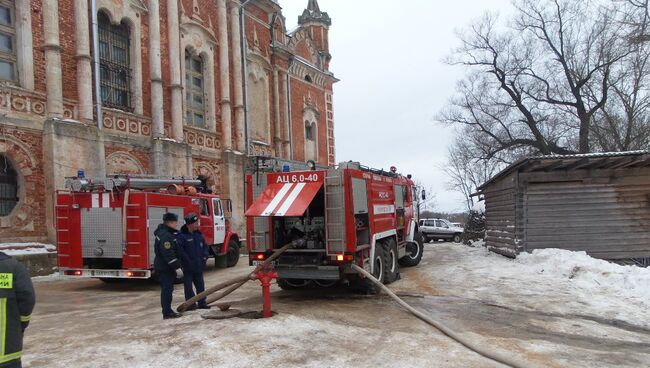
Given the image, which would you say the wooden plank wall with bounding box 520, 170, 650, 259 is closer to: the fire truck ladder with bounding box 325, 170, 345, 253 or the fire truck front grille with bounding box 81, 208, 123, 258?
the fire truck ladder with bounding box 325, 170, 345, 253

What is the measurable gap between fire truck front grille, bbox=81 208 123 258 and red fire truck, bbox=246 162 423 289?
3812mm

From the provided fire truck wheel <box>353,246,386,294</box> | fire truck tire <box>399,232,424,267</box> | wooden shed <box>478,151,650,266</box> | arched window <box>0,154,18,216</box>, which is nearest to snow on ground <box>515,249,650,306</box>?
wooden shed <box>478,151,650,266</box>

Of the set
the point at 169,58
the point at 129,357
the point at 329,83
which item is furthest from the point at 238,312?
the point at 329,83

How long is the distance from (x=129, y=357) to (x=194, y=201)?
28.1 ft

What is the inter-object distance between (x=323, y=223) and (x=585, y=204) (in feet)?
30.5

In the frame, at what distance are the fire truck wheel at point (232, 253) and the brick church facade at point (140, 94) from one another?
4.42 meters

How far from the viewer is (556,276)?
39.9 feet

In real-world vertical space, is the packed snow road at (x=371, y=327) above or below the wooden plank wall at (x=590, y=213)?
below

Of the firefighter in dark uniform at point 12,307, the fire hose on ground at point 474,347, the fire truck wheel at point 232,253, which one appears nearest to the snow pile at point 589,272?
the fire hose on ground at point 474,347

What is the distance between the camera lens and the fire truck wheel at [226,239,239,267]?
54.2 feet

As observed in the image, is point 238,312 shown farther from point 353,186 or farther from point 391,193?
point 391,193

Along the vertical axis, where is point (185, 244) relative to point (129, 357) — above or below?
above

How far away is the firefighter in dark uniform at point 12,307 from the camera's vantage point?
12.3 feet

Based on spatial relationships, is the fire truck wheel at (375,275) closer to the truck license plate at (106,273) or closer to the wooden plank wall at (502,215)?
the truck license plate at (106,273)
